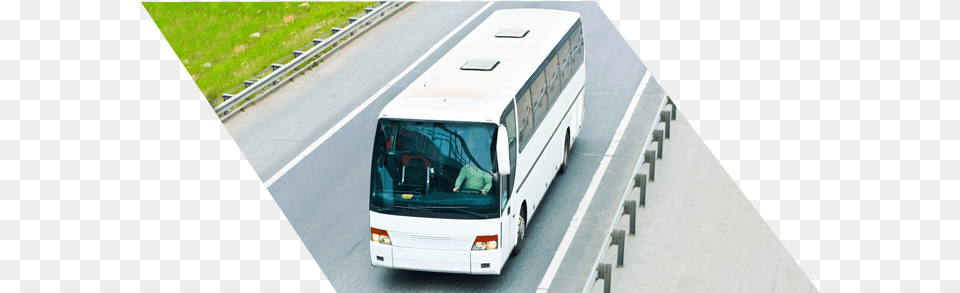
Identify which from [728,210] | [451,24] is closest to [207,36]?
[451,24]

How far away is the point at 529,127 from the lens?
Result: 53.5 ft

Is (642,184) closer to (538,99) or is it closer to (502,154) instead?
(538,99)

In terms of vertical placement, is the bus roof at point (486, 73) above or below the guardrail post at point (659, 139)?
above

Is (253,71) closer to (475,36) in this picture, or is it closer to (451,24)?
(451,24)

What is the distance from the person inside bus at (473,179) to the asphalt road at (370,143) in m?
1.76

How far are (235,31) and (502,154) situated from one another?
17.3 meters

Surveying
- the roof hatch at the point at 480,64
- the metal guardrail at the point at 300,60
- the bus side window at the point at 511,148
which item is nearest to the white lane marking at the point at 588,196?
the bus side window at the point at 511,148

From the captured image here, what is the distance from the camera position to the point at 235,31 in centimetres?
2939

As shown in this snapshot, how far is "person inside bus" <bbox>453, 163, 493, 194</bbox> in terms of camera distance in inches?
566

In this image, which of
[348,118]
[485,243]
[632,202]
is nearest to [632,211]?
[632,202]

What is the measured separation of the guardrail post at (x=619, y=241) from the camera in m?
15.4

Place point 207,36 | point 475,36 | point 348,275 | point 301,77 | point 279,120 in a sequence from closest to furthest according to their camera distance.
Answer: point 348,275
point 475,36
point 279,120
point 301,77
point 207,36

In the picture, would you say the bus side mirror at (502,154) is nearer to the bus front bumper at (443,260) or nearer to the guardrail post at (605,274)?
the bus front bumper at (443,260)

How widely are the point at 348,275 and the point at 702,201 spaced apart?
6.96 m
